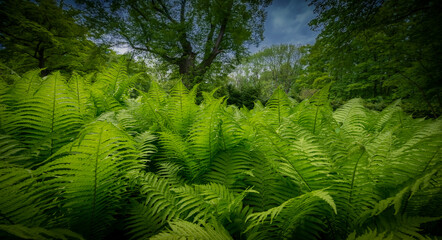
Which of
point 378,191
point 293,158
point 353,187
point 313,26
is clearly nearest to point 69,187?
point 293,158

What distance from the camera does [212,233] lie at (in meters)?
0.58

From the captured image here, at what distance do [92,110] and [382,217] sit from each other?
2078 millimetres

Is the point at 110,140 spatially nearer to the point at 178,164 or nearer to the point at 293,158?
the point at 178,164

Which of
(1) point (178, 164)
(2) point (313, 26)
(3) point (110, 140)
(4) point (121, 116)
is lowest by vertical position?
(1) point (178, 164)

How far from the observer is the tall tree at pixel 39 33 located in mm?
6430

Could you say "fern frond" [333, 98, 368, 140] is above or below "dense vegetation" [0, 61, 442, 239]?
above

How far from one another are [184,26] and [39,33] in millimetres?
7779

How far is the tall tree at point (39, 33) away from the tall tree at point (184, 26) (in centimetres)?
276

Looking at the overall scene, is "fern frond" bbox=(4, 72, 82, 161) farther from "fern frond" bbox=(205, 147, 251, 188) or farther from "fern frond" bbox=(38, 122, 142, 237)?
"fern frond" bbox=(205, 147, 251, 188)

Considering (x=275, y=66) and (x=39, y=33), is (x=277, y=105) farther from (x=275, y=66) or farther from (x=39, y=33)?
(x=275, y=66)

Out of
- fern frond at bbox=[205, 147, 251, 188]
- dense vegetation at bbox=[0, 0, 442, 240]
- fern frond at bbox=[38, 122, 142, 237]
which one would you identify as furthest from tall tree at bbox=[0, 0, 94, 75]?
fern frond at bbox=[205, 147, 251, 188]

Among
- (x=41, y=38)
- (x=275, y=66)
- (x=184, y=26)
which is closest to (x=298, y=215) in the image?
(x=41, y=38)

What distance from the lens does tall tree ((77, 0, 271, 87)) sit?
38.6 feet

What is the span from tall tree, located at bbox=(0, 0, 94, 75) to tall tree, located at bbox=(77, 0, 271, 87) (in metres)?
2.76
